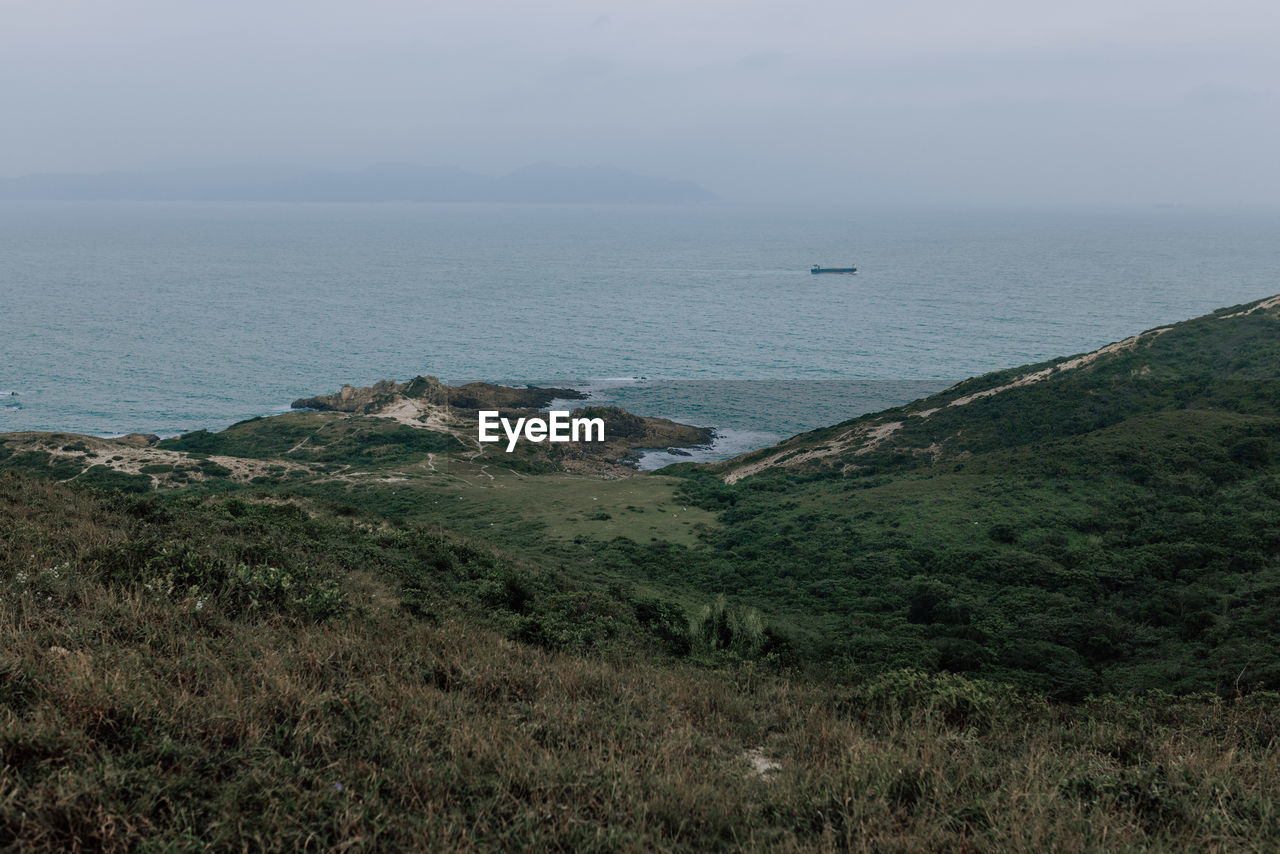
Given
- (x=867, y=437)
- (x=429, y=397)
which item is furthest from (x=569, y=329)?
(x=867, y=437)

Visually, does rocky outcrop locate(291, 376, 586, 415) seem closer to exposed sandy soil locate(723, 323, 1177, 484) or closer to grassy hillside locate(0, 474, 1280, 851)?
exposed sandy soil locate(723, 323, 1177, 484)

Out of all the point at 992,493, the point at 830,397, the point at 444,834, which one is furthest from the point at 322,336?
the point at 444,834

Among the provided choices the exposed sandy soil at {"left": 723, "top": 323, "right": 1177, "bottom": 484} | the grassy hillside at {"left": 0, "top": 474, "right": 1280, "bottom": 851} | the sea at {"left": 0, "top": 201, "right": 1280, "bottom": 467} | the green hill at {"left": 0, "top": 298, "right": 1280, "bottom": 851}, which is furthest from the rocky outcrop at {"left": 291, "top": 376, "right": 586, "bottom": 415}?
the grassy hillside at {"left": 0, "top": 474, "right": 1280, "bottom": 851}

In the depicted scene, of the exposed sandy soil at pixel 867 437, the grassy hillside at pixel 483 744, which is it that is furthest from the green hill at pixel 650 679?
the exposed sandy soil at pixel 867 437

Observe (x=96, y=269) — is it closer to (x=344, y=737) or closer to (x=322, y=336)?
(x=322, y=336)

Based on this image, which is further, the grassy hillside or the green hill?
the green hill

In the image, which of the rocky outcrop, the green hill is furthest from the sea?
the green hill

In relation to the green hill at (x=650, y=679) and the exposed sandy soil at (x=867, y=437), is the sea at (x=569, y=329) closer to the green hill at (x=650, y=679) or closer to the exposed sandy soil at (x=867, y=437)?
the exposed sandy soil at (x=867, y=437)

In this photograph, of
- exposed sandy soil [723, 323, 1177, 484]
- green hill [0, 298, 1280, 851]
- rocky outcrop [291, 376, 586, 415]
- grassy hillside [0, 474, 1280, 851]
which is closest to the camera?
grassy hillside [0, 474, 1280, 851]

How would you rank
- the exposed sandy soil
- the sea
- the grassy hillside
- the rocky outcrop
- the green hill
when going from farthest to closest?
the sea
the rocky outcrop
the exposed sandy soil
the green hill
the grassy hillside

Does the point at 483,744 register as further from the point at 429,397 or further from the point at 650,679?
the point at 429,397

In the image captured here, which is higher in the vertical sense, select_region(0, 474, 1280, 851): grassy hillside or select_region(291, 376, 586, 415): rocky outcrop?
select_region(0, 474, 1280, 851): grassy hillside
